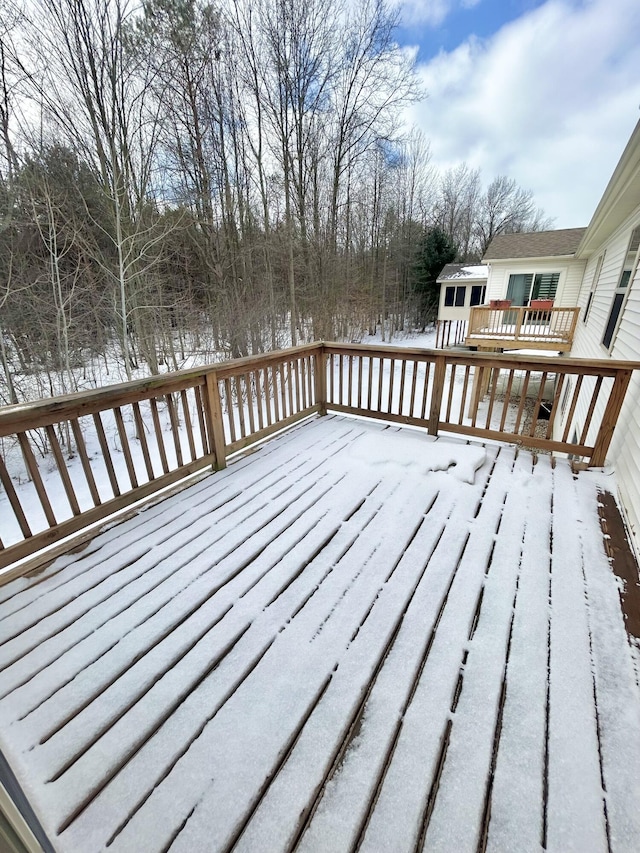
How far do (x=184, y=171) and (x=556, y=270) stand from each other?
11692mm

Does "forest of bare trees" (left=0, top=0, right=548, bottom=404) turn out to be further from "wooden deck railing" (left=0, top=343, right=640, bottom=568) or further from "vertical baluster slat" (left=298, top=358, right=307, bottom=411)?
"vertical baluster slat" (left=298, top=358, right=307, bottom=411)

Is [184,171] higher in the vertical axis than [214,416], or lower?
higher

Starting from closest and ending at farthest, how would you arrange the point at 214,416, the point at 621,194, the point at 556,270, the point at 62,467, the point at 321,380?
the point at 62,467, the point at 214,416, the point at 621,194, the point at 321,380, the point at 556,270

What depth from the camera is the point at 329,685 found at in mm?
1377

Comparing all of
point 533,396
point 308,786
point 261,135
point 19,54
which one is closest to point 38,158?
point 19,54

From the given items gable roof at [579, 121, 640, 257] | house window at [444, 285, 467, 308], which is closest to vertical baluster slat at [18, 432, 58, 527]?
gable roof at [579, 121, 640, 257]

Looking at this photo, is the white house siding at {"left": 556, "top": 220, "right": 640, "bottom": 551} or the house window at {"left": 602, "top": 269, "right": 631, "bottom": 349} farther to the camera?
the house window at {"left": 602, "top": 269, "right": 631, "bottom": 349}

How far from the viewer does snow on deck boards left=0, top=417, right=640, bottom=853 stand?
1037mm

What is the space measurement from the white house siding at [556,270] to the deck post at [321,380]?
1180 centimetres

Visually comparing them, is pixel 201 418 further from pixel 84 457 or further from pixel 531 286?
pixel 531 286

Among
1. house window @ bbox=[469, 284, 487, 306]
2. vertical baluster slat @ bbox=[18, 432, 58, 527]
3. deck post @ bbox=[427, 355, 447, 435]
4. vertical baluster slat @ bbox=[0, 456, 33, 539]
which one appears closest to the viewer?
vertical baluster slat @ bbox=[0, 456, 33, 539]

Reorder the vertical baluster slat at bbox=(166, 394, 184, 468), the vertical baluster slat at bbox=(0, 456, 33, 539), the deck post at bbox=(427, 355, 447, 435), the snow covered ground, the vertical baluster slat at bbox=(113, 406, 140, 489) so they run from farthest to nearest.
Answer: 1. the snow covered ground
2. the deck post at bbox=(427, 355, 447, 435)
3. the vertical baluster slat at bbox=(166, 394, 184, 468)
4. the vertical baluster slat at bbox=(113, 406, 140, 489)
5. the vertical baluster slat at bbox=(0, 456, 33, 539)

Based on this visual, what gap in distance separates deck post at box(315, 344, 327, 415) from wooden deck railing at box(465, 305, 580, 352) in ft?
24.5

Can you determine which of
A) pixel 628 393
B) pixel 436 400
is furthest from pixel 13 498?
pixel 628 393
